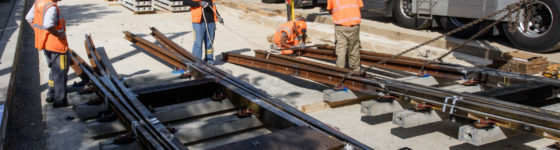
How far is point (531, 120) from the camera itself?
3873 millimetres

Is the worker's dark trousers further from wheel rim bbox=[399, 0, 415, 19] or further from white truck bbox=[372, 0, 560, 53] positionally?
wheel rim bbox=[399, 0, 415, 19]

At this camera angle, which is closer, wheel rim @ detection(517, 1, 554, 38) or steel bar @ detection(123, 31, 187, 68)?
steel bar @ detection(123, 31, 187, 68)

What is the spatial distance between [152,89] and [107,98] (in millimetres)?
531

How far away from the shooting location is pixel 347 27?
7.43 m

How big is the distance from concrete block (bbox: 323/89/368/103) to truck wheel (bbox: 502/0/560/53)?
381 cm

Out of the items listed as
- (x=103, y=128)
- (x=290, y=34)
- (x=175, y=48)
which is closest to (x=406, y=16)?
(x=290, y=34)

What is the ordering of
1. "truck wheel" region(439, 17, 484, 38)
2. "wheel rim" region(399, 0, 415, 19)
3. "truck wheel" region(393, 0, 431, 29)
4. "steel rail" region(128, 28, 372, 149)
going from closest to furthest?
"steel rail" region(128, 28, 372, 149) < "truck wheel" region(439, 17, 484, 38) < "truck wheel" region(393, 0, 431, 29) < "wheel rim" region(399, 0, 415, 19)

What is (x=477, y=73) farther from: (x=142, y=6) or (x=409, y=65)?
(x=142, y=6)

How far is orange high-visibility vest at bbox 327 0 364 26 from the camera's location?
23.9ft

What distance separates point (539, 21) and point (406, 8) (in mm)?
4011

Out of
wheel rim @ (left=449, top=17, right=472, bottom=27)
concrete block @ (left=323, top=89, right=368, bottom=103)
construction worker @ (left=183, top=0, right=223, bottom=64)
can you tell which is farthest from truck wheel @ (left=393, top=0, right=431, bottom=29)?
concrete block @ (left=323, top=89, right=368, bottom=103)

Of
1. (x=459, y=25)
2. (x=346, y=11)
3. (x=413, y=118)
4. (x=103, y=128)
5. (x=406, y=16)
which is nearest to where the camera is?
(x=413, y=118)

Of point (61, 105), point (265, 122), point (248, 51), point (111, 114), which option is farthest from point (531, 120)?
point (248, 51)

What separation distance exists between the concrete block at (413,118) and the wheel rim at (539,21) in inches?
184
